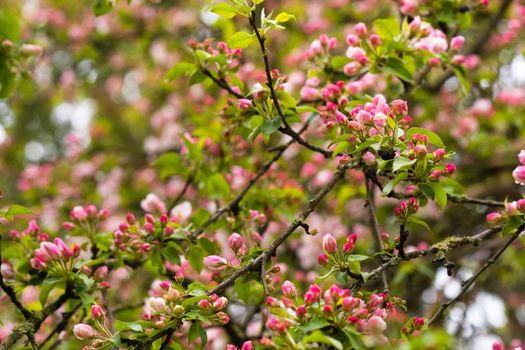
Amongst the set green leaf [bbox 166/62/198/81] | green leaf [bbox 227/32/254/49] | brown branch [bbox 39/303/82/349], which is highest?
green leaf [bbox 227/32/254/49]

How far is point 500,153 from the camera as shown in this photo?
3830 mm

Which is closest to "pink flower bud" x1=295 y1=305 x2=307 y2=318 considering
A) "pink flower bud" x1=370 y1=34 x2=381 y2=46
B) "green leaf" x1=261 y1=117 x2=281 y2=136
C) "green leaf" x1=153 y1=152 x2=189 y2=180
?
"green leaf" x1=261 y1=117 x2=281 y2=136

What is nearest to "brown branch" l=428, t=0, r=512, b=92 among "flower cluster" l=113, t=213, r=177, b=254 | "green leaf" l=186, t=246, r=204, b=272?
"green leaf" l=186, t=246, r=204, b=272

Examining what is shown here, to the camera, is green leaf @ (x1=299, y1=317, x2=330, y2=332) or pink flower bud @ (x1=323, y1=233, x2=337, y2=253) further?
pink flower bud @ (x1=323, y1=233, x2=337, y2=253)

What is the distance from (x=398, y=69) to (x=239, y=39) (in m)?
0.62

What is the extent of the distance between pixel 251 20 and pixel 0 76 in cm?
132

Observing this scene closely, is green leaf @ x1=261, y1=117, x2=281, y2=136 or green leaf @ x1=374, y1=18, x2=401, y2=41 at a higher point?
green leaf @ x1=374, y1=18, x2=401, y2=41

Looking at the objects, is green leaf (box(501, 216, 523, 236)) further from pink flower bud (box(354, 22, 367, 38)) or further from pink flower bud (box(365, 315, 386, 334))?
pink flower bud (box(354, 22, 367, 38))

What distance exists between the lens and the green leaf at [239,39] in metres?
1.85

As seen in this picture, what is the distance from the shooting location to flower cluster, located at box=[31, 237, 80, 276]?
1937 millimetres

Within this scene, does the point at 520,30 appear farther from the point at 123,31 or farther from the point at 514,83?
the point at 123,31

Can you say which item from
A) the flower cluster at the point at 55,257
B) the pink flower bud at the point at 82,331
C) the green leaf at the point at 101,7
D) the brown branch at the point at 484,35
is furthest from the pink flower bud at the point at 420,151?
the brown branch at the point at 484,35

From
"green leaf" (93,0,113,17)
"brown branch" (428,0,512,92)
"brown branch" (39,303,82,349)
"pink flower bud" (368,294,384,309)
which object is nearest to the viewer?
"pink flower bud" (368,294,384,309)

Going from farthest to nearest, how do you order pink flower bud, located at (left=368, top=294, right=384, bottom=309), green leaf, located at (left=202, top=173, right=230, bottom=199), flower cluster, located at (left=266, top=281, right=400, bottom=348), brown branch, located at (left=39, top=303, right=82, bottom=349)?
green leaf, located at (left=202, top=173, right=230, bottom=199), brown branch, located at (left=39, top=303, right=82, bottom=349), pink flower bud, located at (left=368, top=294, right=384, bottom=309), flower cluster, located at (left=266, top=281, right=400, bottom=348)
